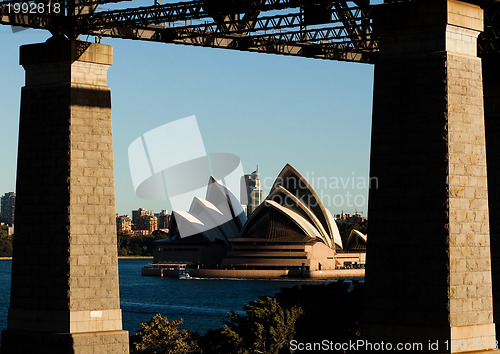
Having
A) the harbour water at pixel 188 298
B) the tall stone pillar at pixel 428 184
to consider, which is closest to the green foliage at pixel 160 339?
the tall stone pillar at pixel 428 184

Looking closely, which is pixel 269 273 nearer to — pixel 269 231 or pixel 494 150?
pixel 269 231

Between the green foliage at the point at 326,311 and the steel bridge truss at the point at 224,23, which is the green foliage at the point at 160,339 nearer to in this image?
the green foliage at the point at 326,311

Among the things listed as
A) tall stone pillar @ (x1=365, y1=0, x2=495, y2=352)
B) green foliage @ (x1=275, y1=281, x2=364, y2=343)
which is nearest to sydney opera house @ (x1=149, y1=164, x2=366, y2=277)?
green foliage @ (x1=275, y1=281, x2=364, y2=343)

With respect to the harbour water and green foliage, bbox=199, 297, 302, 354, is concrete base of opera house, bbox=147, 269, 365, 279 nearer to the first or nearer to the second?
the harbour water

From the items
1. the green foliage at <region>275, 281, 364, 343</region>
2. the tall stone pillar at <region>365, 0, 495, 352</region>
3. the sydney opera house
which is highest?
the sydney opera house

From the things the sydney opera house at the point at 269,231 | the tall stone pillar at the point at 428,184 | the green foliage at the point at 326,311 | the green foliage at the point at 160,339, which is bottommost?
the green foliage at the point at 160,339

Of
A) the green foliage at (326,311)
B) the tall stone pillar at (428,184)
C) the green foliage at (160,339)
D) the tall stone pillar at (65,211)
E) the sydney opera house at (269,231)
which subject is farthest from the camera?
the sydney opera house at (269,231)
